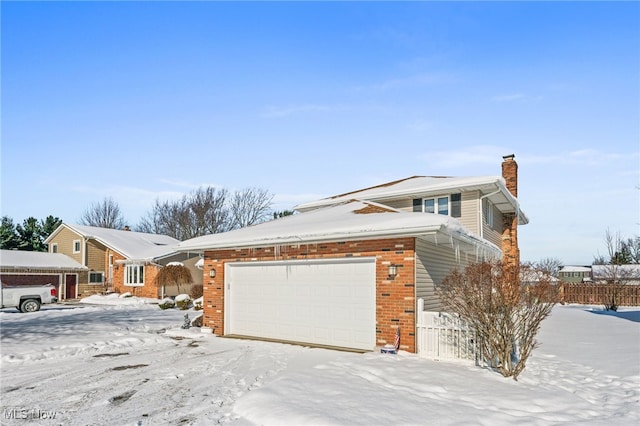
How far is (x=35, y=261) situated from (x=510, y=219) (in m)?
30.9

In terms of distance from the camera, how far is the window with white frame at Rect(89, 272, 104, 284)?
3306 cm

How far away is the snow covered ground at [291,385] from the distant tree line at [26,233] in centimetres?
3424

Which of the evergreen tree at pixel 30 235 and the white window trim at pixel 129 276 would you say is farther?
the evergreen tree at pixel 30 235

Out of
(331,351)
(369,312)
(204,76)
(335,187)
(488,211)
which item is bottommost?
(331,351)

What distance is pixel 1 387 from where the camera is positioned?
7.07m

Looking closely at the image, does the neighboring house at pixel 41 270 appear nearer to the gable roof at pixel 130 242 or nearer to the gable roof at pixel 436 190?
the gable roof at pixel 130 242

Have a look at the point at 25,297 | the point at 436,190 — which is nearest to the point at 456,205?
the point at 436,190

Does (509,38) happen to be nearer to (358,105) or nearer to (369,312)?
(358,105)

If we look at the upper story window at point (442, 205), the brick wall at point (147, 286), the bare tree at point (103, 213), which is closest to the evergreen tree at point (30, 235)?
the bare tree at point (103, 213)

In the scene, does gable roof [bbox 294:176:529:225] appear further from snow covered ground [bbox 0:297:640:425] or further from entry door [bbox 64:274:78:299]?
entry door [bbox 64:274:78:299]

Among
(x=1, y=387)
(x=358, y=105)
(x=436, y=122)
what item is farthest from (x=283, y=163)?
(x=1, y=387)

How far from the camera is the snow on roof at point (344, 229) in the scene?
29.4 ft

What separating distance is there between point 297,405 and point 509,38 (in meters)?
11.6

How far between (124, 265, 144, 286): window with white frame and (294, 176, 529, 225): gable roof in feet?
51.7
